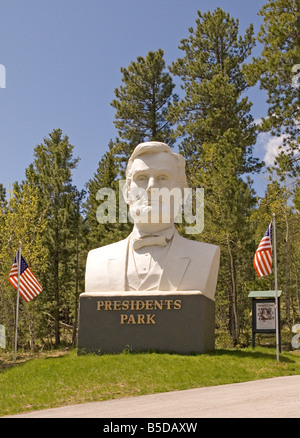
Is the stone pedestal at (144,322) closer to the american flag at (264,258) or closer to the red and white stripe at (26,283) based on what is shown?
the american flag at (264,258)

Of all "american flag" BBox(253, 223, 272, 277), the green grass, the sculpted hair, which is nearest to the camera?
the green grass

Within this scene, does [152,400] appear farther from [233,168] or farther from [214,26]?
[214,26]

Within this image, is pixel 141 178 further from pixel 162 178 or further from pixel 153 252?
pixel 153 252

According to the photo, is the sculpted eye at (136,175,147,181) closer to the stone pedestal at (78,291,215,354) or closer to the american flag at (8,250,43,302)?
the stone pedestal at (78,291,215,354)

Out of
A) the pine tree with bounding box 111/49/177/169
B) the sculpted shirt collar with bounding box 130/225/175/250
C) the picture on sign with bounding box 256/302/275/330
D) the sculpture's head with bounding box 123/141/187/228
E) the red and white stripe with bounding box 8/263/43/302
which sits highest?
the pine tree with bounding box 111/49/177/169

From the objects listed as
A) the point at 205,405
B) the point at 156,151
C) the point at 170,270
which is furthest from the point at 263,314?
the point at 205,405

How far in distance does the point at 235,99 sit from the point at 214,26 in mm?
4152

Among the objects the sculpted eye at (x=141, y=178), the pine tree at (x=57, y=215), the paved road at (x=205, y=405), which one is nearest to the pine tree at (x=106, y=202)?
the pine tree at (x=57, y=215)

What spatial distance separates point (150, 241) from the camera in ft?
36.1

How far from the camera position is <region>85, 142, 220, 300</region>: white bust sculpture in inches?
421

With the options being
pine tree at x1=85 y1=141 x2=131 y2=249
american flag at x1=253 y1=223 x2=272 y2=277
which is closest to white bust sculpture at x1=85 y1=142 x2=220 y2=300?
american flag at x1=253 y1=223 x2=272 y2=277

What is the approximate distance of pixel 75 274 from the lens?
26031mm

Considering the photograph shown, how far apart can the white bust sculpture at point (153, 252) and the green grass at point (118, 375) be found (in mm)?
1458

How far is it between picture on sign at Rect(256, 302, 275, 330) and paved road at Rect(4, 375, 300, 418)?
250 inches
